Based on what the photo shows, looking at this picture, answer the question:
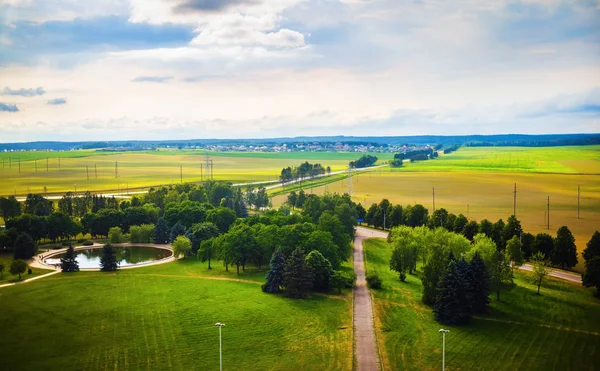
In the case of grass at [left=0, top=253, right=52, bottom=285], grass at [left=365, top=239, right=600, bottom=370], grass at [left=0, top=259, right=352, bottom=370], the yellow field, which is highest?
the yellow field

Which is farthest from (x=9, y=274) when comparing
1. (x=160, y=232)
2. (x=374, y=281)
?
(x=374, y=281)

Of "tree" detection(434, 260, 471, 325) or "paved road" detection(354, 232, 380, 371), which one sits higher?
"tree" detection(434, 260, 471, 325)

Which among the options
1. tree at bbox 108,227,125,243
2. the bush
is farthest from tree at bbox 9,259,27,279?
the bush

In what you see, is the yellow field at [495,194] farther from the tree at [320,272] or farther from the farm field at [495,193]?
the tree at [320,272]

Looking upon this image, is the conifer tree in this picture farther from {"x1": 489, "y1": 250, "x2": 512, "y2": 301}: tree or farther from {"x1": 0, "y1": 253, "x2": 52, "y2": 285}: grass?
{"x1": 0, "y1": 253, "x2": 52, "y2": 285}: grass

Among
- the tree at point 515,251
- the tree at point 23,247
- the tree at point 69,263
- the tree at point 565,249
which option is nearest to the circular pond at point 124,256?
the tree at point 23,247
